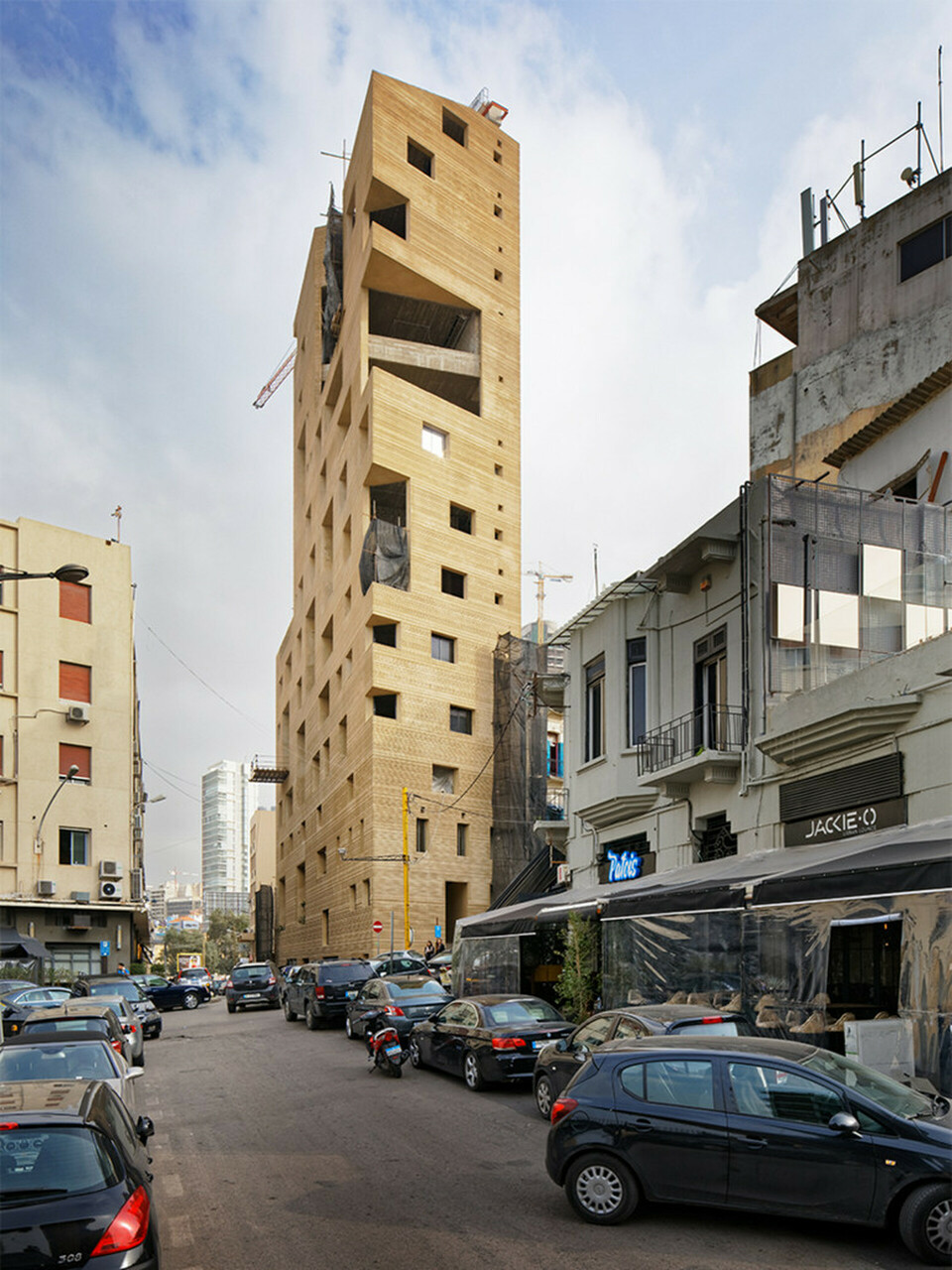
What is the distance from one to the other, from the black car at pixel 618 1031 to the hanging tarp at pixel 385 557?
4050cm

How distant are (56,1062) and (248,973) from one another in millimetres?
30324

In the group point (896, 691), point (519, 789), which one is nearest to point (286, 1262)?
point (896, 691)

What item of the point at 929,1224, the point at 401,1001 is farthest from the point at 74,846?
the point at 929,1224

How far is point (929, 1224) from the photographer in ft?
25.3

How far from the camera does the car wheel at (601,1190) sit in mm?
8789

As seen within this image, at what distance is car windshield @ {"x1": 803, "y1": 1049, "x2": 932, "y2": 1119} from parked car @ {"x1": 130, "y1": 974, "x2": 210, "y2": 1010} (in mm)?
36778

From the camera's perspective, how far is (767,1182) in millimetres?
8297

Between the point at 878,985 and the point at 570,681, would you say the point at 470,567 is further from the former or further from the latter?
the point at 878,985

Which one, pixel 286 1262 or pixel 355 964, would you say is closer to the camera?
pixel 286 1262

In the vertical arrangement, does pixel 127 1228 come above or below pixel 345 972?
above

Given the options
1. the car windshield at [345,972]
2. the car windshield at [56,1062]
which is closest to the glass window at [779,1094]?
the car windshield at [56,1062]

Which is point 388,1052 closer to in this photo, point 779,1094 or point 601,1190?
point 601,1190

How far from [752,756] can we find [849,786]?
282 centimetres

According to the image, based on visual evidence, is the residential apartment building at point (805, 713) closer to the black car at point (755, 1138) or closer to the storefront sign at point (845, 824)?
the storefront sign at point (845, 824)
